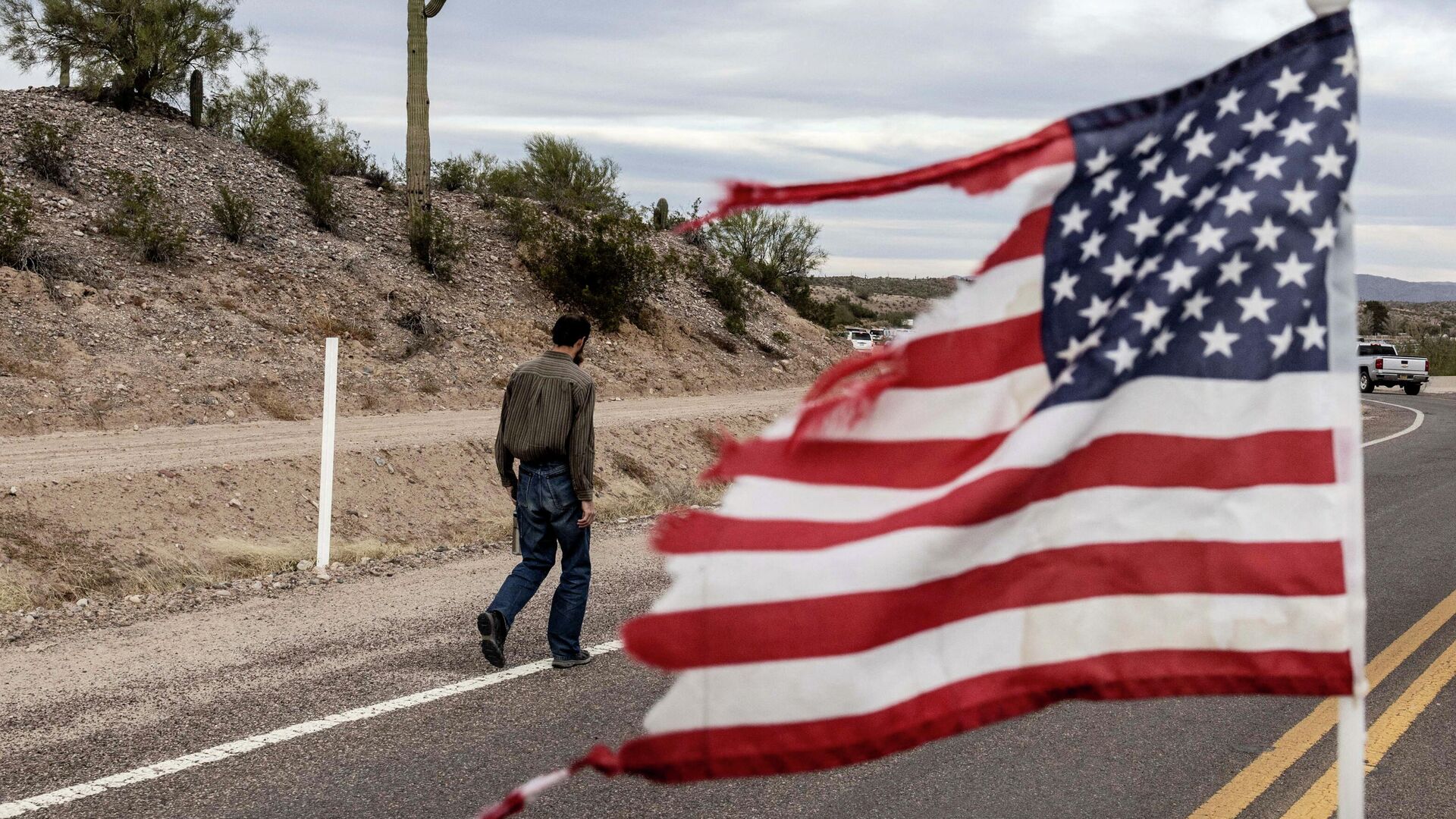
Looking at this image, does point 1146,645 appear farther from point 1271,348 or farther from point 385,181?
point 385,181

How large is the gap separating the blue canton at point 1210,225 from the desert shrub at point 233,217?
849 inches

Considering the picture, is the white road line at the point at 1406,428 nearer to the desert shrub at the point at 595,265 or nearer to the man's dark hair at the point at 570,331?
the man's dark hair at the point at 570,331

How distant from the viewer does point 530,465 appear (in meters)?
6.75

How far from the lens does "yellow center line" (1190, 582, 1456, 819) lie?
4.72m

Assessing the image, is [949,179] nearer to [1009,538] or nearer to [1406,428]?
[1009,538]

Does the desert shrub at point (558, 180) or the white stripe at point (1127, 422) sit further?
the desert shrub at point (558, 180)

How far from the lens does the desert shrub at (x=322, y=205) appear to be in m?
24.2

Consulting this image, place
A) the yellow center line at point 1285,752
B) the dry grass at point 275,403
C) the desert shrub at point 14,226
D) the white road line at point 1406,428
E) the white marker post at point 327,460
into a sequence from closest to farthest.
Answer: the yellow center line at point 1285,752 < the white marker post at point 327,460 < the dry grass at point 275,403 < the desert shrub at point 14,226 < the white road line at point 1406,428

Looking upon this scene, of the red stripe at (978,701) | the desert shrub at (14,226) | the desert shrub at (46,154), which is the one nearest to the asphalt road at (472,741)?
the red stripe at (978,701)

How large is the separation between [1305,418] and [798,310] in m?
33.6

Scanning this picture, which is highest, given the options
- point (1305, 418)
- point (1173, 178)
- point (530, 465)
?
point (1173, 178)

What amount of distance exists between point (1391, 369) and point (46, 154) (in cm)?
3962

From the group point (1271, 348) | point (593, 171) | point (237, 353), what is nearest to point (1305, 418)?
point (1271, 348)

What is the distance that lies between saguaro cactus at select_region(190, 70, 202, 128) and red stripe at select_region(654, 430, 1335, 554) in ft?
88.8
